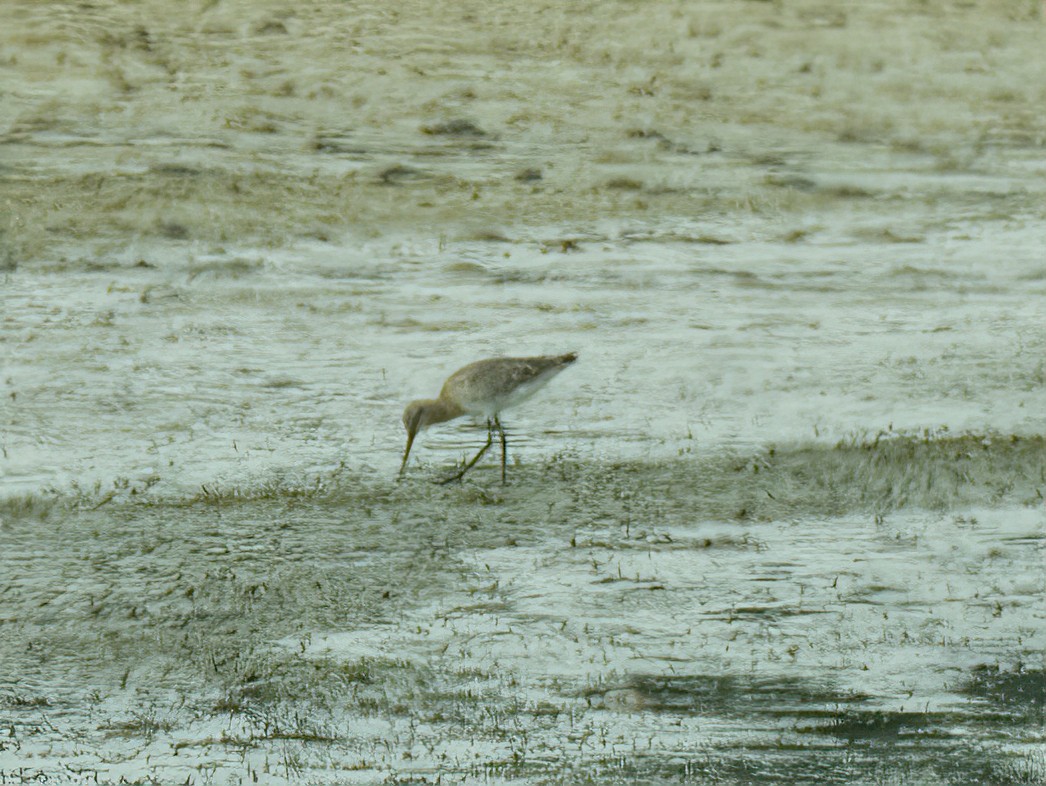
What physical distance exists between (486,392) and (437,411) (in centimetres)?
8

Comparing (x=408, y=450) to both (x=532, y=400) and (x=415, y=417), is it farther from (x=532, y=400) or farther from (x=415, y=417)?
(x=532, y=400)

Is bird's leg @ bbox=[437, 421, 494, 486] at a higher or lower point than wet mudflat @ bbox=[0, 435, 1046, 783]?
higher

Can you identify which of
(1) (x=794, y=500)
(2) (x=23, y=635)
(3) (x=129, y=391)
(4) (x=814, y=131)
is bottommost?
(2) (x=23, y=635)

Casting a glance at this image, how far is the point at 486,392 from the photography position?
4.36 ft

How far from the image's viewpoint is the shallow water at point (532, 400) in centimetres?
137

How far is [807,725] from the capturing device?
141cm

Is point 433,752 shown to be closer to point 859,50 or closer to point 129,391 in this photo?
point 129,391

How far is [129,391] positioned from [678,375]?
709mm

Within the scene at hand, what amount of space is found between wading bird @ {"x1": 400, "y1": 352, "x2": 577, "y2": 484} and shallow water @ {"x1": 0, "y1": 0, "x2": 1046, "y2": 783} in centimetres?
3

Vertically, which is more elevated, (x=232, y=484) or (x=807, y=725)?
(x=232, y=484)

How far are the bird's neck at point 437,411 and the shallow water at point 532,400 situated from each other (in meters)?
0.03

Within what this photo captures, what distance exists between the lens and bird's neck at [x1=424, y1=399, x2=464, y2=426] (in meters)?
1.36

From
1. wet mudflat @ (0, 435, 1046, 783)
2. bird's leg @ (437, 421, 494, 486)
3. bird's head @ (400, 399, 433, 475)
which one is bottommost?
wet mudflat @ (0, 435, 1046, 783)

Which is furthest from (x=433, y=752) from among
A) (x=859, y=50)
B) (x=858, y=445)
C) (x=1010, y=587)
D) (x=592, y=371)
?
(x=859, y=50)
